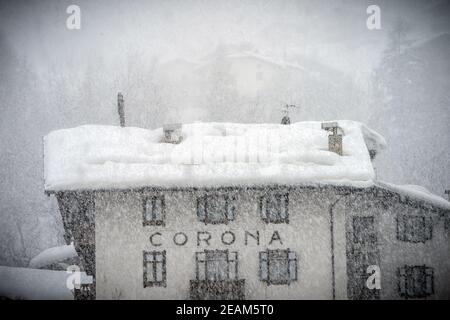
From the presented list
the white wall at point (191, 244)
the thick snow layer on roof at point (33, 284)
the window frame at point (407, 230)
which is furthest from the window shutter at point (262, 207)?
the thick snow layer on roof at point (33, 284)

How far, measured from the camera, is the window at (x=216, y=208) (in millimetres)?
18453

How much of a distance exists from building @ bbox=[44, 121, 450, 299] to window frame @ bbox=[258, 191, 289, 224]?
40 mm

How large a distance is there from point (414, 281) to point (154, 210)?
11.2 metres

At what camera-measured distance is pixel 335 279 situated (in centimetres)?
1825

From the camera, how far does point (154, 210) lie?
1834 cm

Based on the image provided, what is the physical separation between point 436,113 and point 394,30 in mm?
13263

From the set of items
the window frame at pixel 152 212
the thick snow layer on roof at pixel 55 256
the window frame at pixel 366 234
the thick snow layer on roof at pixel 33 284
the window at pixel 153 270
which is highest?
the window frame at pixel 152 212

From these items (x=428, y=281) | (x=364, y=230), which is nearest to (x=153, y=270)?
(x=364, y=230)

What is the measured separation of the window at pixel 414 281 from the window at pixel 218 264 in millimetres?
7026

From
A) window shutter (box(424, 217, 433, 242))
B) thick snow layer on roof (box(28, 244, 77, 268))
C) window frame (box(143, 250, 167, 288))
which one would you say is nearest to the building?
window frame (box(143, 250, 167, 288))

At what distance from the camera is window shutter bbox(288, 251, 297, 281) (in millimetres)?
18219

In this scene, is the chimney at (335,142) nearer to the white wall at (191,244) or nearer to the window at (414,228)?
the white wall at (191,244)

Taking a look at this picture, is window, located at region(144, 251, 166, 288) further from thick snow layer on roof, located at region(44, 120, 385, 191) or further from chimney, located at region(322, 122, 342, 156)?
chimney, located at region(322, 122, 342, 156)
